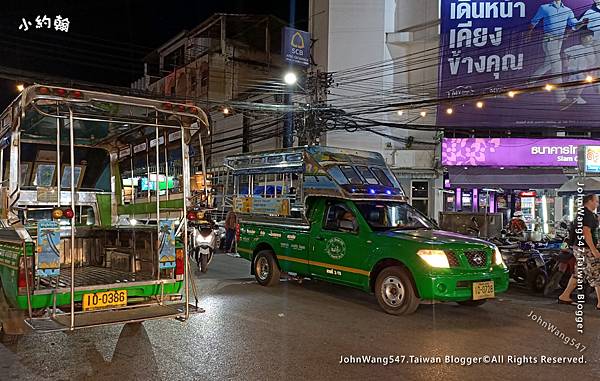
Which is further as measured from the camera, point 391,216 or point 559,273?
point 559,273

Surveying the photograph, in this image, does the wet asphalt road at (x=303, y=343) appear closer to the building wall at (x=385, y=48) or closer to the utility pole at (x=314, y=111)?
the utility pole at (x=314, y=111)

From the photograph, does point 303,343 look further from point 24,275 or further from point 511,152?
point 511,152

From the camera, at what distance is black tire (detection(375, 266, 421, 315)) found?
781 centimetres

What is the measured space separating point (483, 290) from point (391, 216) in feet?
6.62

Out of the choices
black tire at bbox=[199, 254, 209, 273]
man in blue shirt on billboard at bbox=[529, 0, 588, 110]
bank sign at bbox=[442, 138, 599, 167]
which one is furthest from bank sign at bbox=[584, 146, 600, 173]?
black tire at bbox=[199, 254, 209, 273]

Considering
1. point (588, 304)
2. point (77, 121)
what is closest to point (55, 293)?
point (77, 121)

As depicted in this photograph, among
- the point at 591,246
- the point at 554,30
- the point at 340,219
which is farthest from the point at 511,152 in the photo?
the point at 340,219

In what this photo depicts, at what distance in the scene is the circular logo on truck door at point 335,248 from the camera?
888 cm

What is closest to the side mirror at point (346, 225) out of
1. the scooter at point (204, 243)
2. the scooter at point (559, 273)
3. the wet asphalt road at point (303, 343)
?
the wet asphalt road at point (303, 343)

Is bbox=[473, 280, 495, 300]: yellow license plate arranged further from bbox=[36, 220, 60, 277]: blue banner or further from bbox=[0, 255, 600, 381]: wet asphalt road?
bbox=[36, 220, 60, 277]: blue banner

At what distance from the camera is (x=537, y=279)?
33.7ft

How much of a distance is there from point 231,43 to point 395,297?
29.3 metres

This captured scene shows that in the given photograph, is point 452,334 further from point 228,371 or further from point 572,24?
point 572,24

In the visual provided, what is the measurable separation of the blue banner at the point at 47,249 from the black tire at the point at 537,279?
8.49 m
